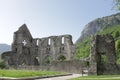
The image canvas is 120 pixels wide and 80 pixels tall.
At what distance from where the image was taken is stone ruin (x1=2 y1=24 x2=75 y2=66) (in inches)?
2657

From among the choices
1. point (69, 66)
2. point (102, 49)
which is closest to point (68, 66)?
point (69, 66)

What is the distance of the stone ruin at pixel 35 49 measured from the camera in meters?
67.5

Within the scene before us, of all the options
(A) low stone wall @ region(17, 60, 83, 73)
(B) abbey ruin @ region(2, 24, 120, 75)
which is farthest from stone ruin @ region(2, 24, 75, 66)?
(A) low stone wall @ region(17, 60, 83, 73)

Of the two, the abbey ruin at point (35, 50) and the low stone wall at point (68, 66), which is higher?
the abbey ruin at point (35, 50)

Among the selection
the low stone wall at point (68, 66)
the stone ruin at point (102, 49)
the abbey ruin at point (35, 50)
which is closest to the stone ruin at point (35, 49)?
the abbey ruin at point (35, 50)

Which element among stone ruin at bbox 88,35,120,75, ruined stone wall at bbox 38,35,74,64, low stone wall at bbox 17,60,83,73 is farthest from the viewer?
ruined stone wall at bbox 38,35,74,64

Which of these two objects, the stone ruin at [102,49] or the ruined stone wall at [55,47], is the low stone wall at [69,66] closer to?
the stone ruin at [102,49]

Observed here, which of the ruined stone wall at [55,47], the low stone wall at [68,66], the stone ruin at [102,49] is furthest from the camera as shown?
the ruined stone wall at [55,47]

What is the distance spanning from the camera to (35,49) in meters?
73.6

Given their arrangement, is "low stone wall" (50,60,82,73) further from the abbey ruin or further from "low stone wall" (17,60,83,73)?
the abbey ruin

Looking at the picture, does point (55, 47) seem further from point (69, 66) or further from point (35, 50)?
point (69, 66)

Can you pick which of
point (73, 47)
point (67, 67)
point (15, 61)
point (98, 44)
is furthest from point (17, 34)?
point (98, 44)

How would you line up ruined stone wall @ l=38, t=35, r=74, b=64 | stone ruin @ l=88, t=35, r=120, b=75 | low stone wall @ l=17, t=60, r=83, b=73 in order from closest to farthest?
stone ruin @ l=88, t=35, r=120, b=75, low stone wall @ l=17, t=60, r=83, b=73, ruined stone wall @ l=38, t=35, r=74, b=64

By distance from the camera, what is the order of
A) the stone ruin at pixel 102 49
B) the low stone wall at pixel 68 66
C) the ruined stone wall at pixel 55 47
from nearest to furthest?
the stone ruin at pixel 102 49, the low stone wall at pixel 68 66, the ruined stone wall at pixel 55 47
